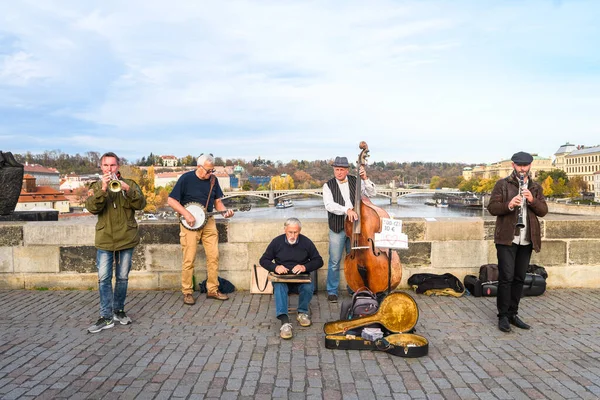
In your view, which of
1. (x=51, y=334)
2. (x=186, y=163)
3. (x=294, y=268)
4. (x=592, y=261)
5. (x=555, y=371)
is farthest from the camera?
(x=186, y=163)

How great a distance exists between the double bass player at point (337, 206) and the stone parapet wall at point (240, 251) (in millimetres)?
522

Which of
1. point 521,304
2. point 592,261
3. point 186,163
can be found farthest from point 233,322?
point 186,163

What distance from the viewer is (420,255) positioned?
20.9 ft

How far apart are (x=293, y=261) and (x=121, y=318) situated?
1802 mm

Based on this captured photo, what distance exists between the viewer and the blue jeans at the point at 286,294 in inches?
187

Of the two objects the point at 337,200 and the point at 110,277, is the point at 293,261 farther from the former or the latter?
the point at 110,277

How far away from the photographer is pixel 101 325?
4680 millimetres

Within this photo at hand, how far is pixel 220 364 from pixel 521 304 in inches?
140

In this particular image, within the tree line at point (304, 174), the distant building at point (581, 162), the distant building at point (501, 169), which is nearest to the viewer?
the tree line at point (304, 174)

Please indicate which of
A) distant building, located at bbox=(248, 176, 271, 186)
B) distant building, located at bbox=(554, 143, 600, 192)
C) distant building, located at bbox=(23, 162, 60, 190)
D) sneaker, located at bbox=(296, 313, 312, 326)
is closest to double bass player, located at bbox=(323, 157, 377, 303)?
sneaker, located at bbox=(296, 313, 312, 326)

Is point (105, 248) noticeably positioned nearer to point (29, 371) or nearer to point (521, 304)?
point (29, 371)

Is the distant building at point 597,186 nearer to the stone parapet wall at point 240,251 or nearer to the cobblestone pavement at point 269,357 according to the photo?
the stone parapet wall at point 240,251

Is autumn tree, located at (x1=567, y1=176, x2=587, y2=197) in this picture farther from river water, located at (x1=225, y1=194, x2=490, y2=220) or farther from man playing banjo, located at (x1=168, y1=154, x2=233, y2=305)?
man playing banjo, located at (x1=168, y1=154, x2=233, y2=305)

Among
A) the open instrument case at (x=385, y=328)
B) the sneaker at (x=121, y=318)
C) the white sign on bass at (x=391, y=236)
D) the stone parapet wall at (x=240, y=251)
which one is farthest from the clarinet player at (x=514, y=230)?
the sneaker at (x=121, y=318)
